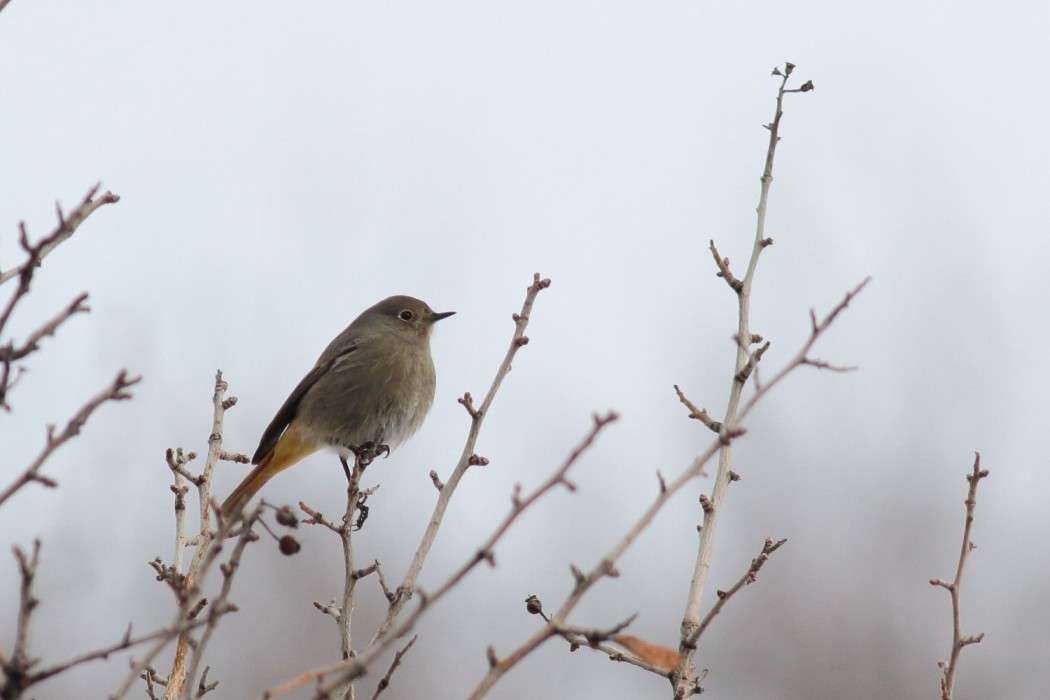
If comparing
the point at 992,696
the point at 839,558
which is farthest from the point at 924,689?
the point at 839,558

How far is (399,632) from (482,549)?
0.23 metres

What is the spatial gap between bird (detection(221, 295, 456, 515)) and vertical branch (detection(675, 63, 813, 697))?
3.51 m

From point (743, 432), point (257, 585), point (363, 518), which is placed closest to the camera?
point (743, 432)

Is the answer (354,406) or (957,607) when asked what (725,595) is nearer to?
(957,607)

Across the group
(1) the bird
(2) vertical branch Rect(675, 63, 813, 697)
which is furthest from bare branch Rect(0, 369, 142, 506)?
(1) the bird

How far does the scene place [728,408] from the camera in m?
3.31

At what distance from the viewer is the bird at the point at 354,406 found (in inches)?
275

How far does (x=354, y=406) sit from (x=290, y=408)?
60 centimetres

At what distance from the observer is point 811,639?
11.1m

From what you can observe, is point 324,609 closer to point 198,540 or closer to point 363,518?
point 198,540

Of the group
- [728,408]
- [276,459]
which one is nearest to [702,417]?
[728,408]

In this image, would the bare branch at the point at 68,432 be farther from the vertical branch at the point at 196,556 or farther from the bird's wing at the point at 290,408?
the bird's wing at the point at 290,408

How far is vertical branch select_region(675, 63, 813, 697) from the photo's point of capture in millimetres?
3090

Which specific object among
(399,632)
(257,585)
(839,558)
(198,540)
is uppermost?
(839,558)
